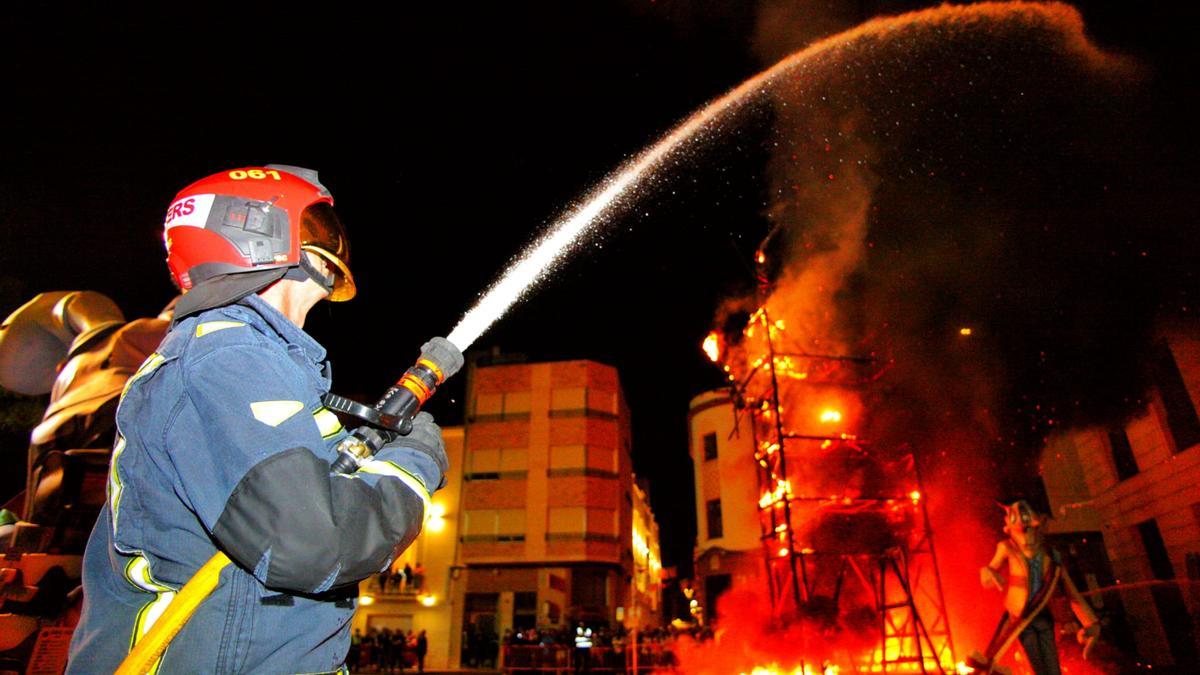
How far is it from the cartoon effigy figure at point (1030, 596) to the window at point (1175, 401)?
5362mm

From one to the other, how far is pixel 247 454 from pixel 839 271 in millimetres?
13729

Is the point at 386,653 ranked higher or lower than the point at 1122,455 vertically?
lower

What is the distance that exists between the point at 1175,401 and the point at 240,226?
47.8 feet

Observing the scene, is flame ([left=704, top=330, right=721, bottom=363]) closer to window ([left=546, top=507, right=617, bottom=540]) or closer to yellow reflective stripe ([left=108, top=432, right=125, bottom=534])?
yellow reflective stripe ([left=108, top=432, right=125, bottom=534])

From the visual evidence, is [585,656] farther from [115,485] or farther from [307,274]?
[115,485]

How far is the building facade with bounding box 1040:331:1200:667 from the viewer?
1045 centimetres

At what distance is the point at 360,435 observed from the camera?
1.92m

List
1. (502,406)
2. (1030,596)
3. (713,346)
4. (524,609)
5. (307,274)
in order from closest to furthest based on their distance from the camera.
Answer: (307,274)
(1030,596)
(713,346)
(524,609)
(502,406)

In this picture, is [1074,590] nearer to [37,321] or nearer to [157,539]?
[157,539]

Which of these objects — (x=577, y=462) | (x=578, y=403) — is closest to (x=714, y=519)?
(x=577, y=462)

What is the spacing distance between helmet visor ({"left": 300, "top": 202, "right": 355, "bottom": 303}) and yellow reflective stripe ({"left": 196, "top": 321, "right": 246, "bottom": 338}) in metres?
0.63

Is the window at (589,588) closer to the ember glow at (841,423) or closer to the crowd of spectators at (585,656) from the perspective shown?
the crowd of spectators at (585,656)

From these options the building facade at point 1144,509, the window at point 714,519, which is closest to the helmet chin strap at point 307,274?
the building facade at point 1144,509

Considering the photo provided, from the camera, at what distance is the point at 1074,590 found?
7.35 m
